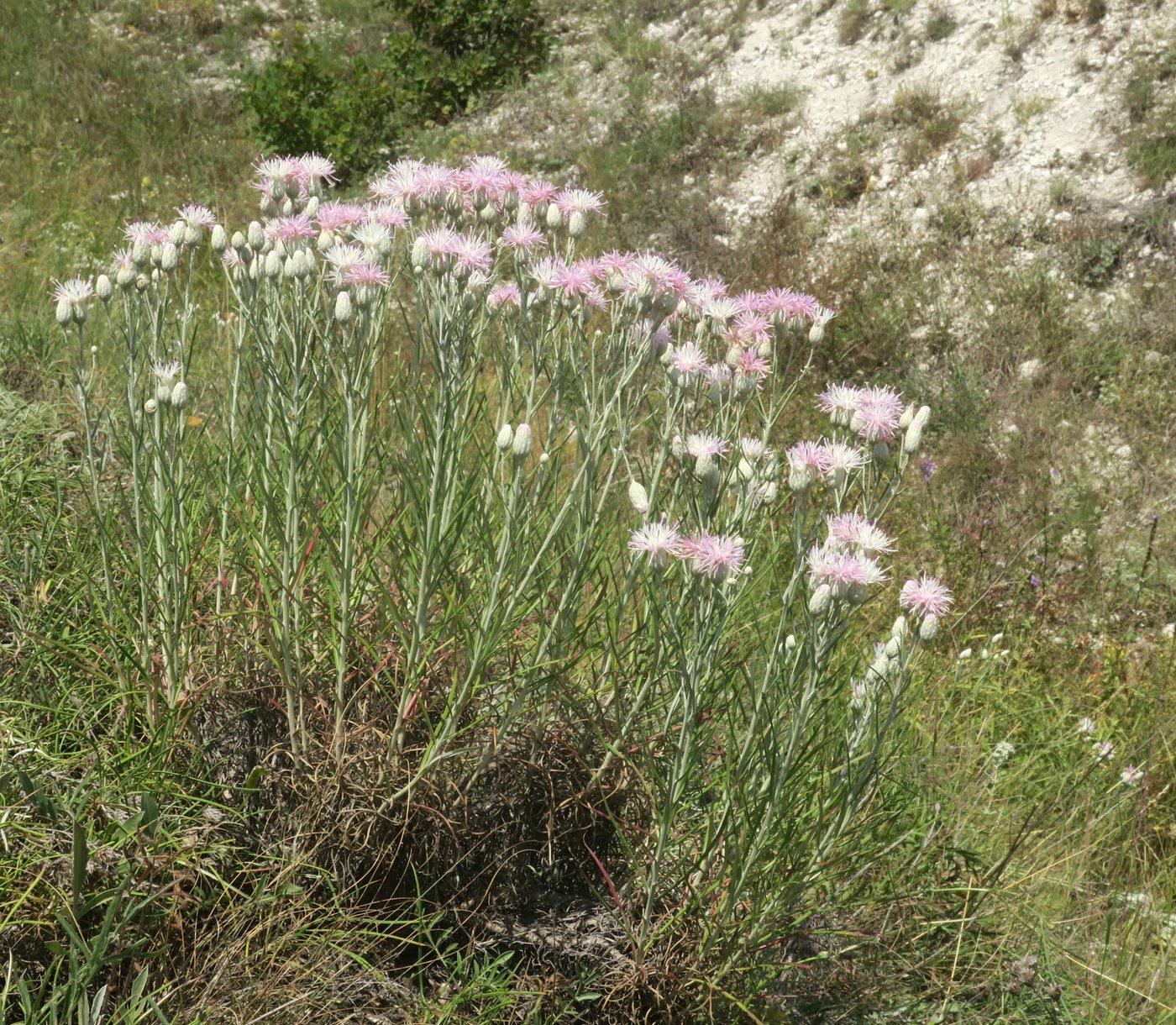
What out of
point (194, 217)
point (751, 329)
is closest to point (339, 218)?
point (194, 217)

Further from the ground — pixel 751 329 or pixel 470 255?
pixel 470 255

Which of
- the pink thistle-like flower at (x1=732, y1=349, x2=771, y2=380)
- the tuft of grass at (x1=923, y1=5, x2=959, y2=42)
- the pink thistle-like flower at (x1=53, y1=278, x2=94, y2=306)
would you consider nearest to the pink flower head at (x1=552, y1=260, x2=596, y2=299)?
the pink thistle-like flower at (x1=732, y1=349, x2=771, y2=380)

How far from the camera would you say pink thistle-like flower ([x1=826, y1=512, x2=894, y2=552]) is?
5.62 ft

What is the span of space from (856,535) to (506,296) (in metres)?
0.99

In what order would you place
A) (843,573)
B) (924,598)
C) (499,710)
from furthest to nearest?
(499,710), (924,598), (843,573)

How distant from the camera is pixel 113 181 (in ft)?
26.6

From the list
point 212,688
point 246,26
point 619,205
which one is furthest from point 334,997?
point 246,26

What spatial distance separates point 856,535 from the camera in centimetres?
173

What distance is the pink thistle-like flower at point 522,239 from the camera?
217cm

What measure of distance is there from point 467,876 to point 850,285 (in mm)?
5129

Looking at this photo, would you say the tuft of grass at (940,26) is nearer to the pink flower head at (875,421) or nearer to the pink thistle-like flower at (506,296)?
the pink thistle-like flower at (506,296)

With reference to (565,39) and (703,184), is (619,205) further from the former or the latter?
(565,39)

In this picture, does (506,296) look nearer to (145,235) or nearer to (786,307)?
(786,307)

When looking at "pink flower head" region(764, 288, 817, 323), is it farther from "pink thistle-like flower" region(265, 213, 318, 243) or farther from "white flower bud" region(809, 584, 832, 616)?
"pink thistle-like flower" region(265, 213, 318, 243)
